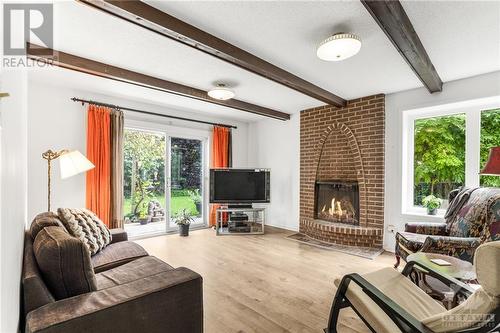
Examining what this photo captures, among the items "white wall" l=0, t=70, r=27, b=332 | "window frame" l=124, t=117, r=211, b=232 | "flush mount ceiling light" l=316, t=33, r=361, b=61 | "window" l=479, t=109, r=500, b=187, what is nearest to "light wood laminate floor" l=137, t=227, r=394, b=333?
"window frame" l=124, t=117, r=211, b=232

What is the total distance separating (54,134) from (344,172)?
14.2 feet

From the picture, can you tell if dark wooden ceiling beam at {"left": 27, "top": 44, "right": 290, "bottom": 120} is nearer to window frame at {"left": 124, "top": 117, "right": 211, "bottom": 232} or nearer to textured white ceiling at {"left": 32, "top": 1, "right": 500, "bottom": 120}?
textured white ceiling at {"left": 32, "top": 1, "right": 500, "bottom": 120}

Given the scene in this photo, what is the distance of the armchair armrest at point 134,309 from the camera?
112 cm

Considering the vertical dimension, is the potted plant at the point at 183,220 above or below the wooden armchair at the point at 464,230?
below

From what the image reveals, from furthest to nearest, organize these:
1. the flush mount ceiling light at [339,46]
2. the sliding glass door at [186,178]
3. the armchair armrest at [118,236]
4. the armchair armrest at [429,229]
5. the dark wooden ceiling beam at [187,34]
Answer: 1. the sliding glass door at [186,178]
2. the armchair armrest at [429,229]
3. the armchair armrest at [118,236]
4. the flush mount ceiling light at [339,46]
5. the dark wooden ceiling beam at [187,34]

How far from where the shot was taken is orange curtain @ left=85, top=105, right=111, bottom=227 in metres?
3.66

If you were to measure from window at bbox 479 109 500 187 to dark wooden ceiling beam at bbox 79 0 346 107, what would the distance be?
2450mm

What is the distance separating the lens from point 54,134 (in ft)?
11.4

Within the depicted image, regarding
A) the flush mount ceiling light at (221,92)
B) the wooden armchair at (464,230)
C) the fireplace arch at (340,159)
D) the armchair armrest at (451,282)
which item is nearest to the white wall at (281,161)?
the fireplace arch at (340,159)

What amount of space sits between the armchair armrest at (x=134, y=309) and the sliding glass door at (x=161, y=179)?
3.10m

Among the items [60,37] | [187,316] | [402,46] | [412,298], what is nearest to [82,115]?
[60,37]

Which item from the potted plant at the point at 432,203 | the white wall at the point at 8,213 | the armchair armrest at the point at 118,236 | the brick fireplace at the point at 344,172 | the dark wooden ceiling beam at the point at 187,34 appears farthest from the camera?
the brick fireplace at the point at 344,172

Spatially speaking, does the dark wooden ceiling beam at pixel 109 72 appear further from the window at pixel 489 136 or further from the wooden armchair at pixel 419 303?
the window at pixel 489 136

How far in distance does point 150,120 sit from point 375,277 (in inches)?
158
